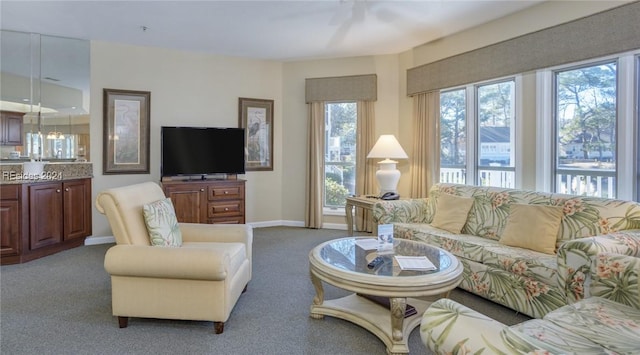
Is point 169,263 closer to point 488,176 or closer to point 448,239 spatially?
point 448,239

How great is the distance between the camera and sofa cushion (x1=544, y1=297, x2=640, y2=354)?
54.4 inches

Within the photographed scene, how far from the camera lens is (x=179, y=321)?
2.45 meters

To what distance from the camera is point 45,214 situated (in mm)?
4078

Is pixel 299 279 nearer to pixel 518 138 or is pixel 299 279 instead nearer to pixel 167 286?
pixel 167 286

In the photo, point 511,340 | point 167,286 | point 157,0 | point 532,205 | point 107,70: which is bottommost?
point 167,286

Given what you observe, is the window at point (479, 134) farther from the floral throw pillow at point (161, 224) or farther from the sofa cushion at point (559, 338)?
the floral throw pillow at point (161, 224)

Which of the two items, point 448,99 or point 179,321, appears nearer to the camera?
point 179,321

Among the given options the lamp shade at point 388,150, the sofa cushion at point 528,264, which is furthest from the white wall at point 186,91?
the sofa cushion at point 528,264

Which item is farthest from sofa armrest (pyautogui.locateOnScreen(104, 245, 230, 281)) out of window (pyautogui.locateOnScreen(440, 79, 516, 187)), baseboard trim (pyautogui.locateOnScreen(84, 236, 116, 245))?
window (pyautogui.locateOnScreen(440, 79, 516, 187))

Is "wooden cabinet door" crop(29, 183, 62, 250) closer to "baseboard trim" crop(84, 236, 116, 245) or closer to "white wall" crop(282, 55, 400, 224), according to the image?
"baseboard trim" crop(84, 236, 116, 245)

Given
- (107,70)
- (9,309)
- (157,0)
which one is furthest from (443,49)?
(9,309)

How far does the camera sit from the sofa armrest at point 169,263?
2.15 meters

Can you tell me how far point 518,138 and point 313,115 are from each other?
2.86 metres

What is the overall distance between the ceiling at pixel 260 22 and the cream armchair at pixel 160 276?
2.35 meters
